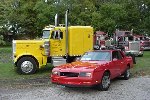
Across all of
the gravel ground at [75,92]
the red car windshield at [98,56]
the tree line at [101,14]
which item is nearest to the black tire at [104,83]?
the gravel ground at [75,92]

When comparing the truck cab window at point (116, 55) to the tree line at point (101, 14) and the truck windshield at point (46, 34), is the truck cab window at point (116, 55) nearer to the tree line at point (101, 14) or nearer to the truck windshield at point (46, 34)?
the truck windshield at point (46, 34)

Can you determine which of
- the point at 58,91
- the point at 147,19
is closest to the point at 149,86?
the point at 58,91

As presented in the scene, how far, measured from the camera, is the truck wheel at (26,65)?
16.2 metres

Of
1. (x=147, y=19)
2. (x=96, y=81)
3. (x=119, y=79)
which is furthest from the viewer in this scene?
(x=147, y=19)

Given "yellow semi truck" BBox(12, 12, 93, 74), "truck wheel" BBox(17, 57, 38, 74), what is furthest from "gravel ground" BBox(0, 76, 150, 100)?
"yellow semi truck" BBox(12, 12, 93, 74)

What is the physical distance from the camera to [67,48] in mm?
17312

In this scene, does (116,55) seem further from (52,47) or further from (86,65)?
(52,47)

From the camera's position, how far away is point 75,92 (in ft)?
38.4

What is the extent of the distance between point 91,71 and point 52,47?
6392 millimetres

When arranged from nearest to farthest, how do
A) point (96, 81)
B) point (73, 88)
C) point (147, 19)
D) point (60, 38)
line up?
point (96, 81), point (73, 88), point (60, 38), point (147, 19)

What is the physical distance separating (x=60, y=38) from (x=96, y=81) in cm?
632

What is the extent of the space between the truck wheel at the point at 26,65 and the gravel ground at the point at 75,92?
293 centimetres

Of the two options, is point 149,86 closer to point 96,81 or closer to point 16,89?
point 96,81

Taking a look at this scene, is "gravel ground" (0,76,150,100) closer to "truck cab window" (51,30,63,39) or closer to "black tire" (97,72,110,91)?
"black tire" (97,72,110,91)
